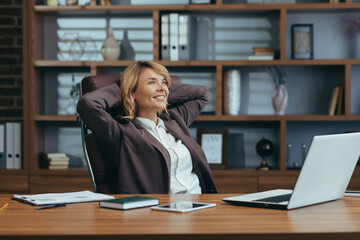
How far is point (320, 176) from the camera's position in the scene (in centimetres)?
157

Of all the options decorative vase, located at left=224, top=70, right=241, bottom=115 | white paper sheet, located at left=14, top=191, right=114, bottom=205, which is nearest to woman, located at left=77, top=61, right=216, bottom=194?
white paper sheet, located at left=14, top=191, right=114, bottom=205

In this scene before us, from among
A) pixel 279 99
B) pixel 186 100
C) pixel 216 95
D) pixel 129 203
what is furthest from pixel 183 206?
pixel 279 99

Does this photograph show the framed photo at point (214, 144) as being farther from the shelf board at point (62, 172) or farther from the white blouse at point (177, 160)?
the white blouse at point (177, 160)

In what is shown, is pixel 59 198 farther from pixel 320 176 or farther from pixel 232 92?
pixel 232 92

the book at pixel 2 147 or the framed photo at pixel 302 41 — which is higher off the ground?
the framed photo at pixel 302 41

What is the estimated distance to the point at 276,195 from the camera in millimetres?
1777

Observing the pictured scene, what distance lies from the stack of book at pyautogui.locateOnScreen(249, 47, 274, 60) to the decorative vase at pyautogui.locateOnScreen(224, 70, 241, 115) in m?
0.17

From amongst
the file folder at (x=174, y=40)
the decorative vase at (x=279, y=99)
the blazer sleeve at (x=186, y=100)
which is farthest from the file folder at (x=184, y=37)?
the blazer sleeve at (x=186, y=100)

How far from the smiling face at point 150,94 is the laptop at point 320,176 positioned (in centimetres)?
93

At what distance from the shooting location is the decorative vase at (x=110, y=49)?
158 inches

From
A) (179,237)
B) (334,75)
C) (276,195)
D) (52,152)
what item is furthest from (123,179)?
(334,75)

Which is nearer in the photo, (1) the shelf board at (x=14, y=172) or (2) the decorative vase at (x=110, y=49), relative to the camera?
(1) the shelf board at (x=14, y=172)

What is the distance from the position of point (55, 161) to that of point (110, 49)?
0.92 metres

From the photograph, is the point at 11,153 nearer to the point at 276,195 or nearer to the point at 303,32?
the point at 303,32
